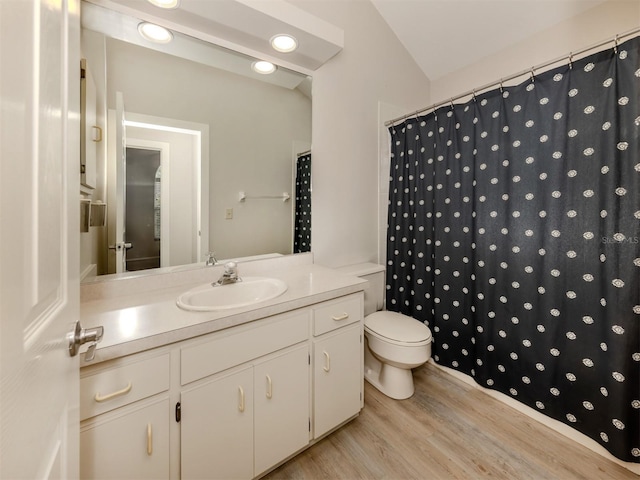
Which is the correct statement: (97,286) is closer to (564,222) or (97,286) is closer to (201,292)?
(201,292)

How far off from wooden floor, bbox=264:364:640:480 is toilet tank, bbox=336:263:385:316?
2.21 feet

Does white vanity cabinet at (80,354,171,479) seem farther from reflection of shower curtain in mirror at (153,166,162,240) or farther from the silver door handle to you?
reflection of shower curtain in mirror at (153,166,162,240)

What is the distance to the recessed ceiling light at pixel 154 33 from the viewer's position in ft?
4.36

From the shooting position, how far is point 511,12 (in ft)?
6.21

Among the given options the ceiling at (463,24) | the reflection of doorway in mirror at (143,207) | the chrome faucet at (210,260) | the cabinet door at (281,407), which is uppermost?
the ceiling at (463,24)

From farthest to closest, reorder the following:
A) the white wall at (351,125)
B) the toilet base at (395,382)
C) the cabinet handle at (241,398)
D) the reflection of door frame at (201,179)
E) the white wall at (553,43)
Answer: the white wall at (351,125)
the toilet base at (395,382)
the white wall at (553,43)
the reflection of door frame at (201,179)
the cabinet handle at (241,398)

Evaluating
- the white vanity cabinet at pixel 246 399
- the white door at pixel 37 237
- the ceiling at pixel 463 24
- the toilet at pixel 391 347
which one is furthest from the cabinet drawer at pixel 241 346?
the ceiling at pixel 463 24

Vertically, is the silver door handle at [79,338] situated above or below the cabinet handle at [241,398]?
above

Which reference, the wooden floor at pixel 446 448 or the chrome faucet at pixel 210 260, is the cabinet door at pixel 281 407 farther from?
the chrome faucet at pixel 210 260

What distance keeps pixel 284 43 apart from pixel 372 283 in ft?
5.66

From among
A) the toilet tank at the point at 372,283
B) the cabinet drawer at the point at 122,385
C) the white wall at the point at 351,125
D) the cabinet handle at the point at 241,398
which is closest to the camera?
the cabinet drawer at the point at 122,385

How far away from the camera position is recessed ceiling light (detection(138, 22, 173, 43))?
1330 millimetres

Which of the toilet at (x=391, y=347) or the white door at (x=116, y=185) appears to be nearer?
the white door at (x=116, y=185)

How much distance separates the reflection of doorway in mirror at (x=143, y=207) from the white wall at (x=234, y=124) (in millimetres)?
239
